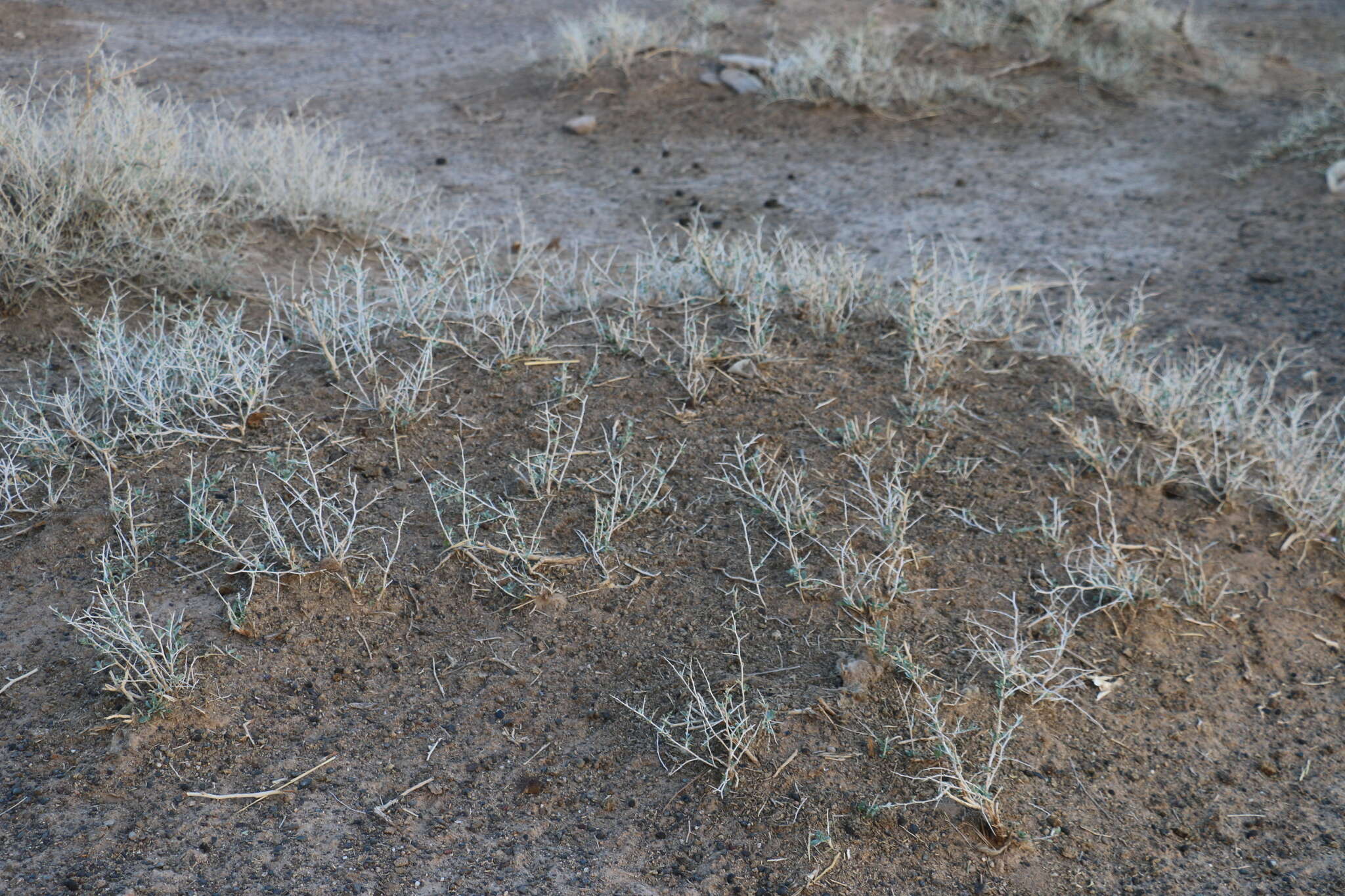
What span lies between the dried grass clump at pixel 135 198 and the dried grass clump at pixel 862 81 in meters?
4.08

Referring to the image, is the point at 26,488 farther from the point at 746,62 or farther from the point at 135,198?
the point at 746,62

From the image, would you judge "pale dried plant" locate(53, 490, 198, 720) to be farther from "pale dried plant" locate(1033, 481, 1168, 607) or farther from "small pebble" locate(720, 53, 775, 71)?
"small pebble" locate(720, 53, 775, 71)

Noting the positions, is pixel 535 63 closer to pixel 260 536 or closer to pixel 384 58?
pixel 384 58

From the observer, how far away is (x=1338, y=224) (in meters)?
6.36

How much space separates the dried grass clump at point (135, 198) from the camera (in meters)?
4.27

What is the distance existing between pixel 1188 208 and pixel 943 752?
547 centimetres

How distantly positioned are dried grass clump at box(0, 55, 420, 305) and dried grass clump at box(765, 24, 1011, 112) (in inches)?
161

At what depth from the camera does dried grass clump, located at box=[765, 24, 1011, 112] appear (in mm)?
8398

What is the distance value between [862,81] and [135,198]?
18.2ft

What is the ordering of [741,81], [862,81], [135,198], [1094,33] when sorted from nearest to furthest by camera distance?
[135,198] < [862,81] < [741,81] < [1094,33]

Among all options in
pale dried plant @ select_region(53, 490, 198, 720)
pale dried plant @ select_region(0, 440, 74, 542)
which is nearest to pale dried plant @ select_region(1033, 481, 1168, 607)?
pale dried plant @ select_region(53, 490, 198, 720)

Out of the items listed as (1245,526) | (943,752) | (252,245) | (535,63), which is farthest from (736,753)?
(535,63)

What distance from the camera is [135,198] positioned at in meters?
4.64

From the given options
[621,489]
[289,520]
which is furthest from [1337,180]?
[289,520]
